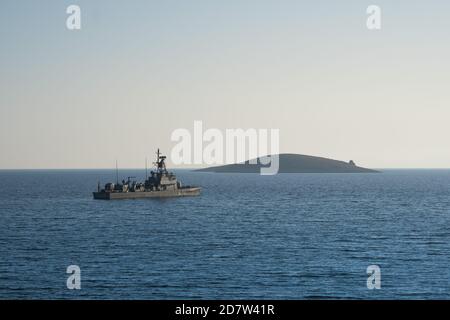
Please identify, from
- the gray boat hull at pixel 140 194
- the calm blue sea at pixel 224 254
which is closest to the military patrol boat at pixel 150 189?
the gray boat hull at pixel 140 194

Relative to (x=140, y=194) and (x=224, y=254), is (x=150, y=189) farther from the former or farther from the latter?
(x=224, y=254)

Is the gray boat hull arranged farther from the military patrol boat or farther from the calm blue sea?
the calm blue sea

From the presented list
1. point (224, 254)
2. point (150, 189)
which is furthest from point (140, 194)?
point (224, 254)

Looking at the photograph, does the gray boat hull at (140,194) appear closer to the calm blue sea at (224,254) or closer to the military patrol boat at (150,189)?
the military patrol boat at (150,189)

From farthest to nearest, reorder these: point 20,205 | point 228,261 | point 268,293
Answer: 1. point 20,205
2. point 228,261
3. point 268,293

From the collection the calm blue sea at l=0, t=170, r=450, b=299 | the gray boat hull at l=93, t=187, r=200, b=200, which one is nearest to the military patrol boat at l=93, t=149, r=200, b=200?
the gray boat hull at l=93, t=187, r=200, b=200

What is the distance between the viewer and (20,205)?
135375 mm

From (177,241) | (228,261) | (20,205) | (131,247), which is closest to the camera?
(228,261)

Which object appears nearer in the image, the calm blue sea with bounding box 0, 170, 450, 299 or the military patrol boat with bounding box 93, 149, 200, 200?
the calm blue sea with bounding box 0, 170, 450, 299
